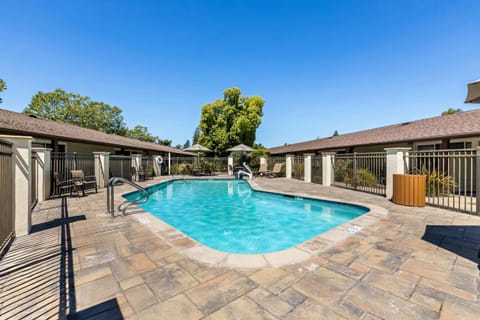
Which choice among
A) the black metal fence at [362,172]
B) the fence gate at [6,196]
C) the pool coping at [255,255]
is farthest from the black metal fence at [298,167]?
the fence gate at [6,196]

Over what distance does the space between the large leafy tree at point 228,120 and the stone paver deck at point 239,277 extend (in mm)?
22252

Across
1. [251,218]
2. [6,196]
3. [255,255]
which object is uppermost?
[6,196]

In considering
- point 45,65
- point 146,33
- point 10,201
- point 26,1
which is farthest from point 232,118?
point 10,201

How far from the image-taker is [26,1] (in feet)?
24.4

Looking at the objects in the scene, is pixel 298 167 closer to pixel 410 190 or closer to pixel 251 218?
pixel 410 190

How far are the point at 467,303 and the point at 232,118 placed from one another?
25.4 m

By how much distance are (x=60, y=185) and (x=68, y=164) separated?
1634mm

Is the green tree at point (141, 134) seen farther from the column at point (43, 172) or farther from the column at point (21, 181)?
the column at point (21, 181)

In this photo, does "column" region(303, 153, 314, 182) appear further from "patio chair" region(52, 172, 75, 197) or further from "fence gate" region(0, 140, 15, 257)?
"fence gate" region(0, 140, 15, 257)

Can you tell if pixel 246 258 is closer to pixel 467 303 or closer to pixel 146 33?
pixel 467 303

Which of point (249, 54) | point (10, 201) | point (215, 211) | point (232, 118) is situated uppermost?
point (249, 54)

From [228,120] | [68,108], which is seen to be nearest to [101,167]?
[228,120]

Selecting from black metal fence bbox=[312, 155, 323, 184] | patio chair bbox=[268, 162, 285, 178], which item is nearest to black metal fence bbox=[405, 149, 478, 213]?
black metal fence bbox=[312, 155, 323, 184]

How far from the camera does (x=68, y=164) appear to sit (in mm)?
8969
